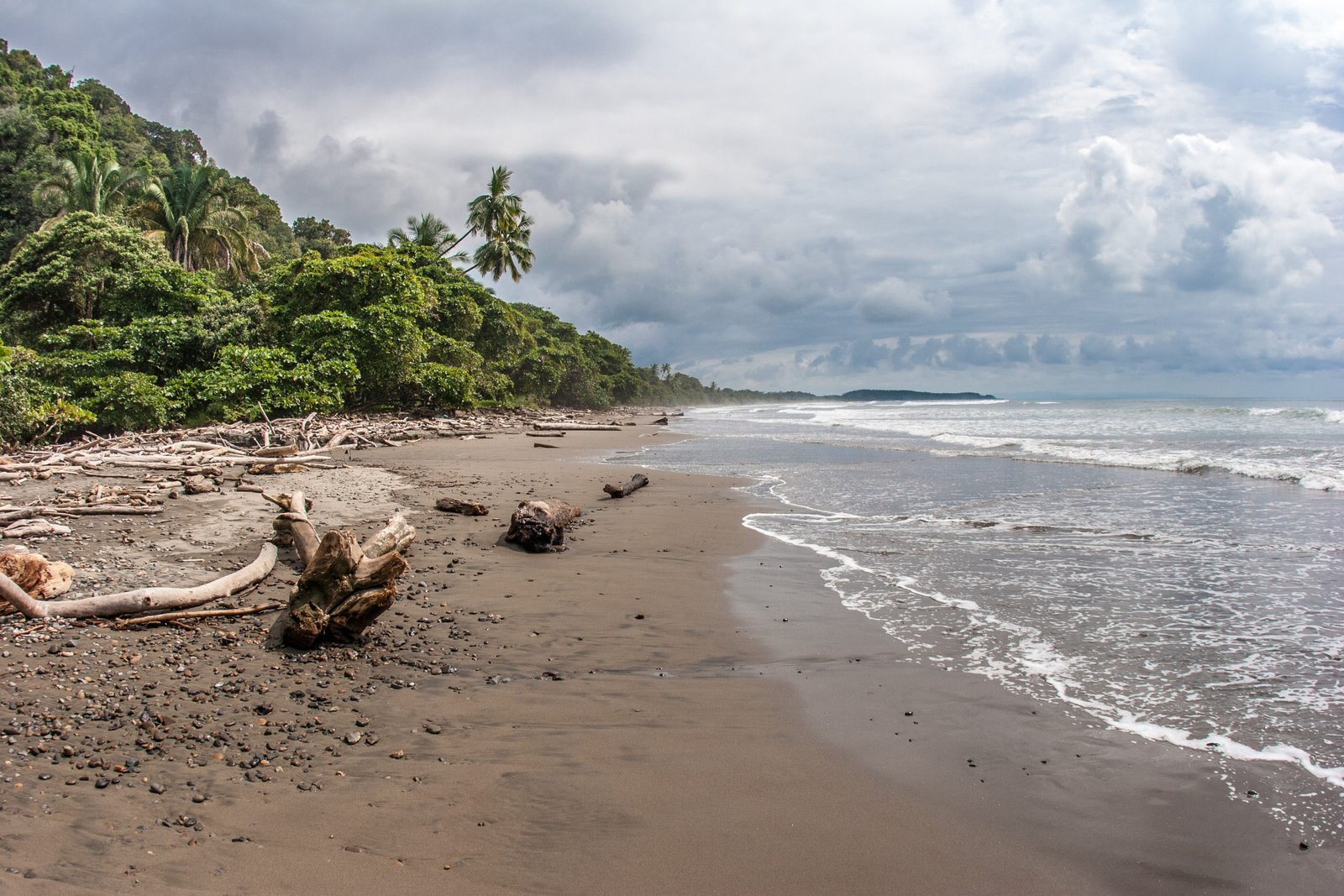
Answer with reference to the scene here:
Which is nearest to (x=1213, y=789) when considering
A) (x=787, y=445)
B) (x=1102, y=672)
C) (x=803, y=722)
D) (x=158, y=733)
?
(x=1102, y=672)

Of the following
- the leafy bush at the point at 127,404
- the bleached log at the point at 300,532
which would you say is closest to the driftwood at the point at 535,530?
the bleached log at the point at 300,532

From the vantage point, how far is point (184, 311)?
2244 cm

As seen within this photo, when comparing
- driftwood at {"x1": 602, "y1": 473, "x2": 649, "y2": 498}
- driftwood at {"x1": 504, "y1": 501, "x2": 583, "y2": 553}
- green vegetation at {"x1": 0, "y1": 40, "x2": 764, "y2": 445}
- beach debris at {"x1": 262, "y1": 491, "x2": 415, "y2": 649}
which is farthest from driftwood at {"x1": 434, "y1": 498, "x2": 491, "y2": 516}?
green vegetation at {"x1": 0, "y1": 40, "x2": 764, "y2": 445}

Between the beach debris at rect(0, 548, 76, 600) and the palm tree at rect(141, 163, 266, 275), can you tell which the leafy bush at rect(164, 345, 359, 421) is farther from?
the palm tree at rect(141, 163, 266, 275)

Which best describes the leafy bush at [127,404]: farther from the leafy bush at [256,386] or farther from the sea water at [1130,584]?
the sea water at [1130,584]

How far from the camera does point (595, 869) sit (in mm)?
2789

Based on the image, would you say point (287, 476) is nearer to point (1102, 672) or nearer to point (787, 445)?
point (1102, 672)

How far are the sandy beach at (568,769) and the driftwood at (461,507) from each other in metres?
3.62

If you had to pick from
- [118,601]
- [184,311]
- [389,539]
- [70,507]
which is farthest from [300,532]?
[184,311]

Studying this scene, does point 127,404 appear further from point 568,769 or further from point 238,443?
point 568,769

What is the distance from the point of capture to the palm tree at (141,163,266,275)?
34.4 m

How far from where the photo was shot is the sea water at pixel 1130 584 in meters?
4.15

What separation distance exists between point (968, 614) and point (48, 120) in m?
54.2

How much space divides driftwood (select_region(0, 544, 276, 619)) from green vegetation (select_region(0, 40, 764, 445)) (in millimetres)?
10931
